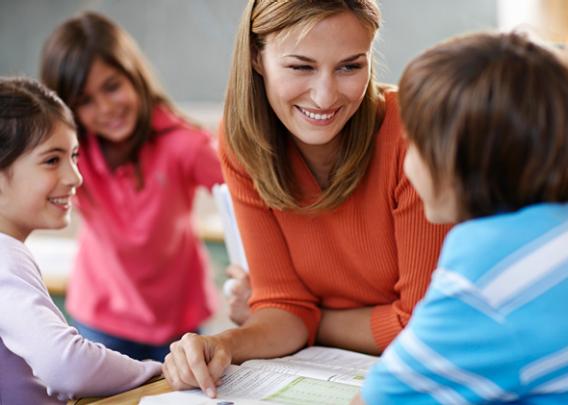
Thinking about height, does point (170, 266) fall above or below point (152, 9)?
below

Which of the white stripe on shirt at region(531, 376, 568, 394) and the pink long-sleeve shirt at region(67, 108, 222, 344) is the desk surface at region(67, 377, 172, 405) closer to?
the white stripe on shirt at region(531, 376, 568, 394)

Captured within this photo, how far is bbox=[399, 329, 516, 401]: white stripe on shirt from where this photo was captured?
0.83 m

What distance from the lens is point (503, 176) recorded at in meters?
0.84

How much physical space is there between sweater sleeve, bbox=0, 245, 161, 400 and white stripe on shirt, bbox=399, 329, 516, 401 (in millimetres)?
485

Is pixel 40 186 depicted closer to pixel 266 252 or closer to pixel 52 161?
pixel 52 161

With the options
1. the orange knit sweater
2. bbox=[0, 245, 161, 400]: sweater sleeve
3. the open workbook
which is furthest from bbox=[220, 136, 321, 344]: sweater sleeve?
bbox=[0, 245, 161, 400]: sweater sleeve

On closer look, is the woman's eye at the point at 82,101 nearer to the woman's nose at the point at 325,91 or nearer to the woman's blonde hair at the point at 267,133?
the woman's blonde hair at the point at 267,133

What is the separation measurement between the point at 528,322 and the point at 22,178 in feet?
2.80

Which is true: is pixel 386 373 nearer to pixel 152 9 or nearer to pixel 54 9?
pixel 152 9

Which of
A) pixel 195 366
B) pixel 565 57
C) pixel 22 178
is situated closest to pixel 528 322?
pixel 565 57

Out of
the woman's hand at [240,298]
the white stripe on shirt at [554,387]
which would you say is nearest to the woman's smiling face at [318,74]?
the woman's hand at [240,298]

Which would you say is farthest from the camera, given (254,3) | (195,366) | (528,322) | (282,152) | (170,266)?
(170,266)

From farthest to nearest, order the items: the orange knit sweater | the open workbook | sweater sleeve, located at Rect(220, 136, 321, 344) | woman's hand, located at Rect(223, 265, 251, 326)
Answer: woman's hand, located at Rect(223, 265, 251, 326)
sweater sleeve, located at Rect(220, 136, 321, 344)
the orange knit sweater
the open workbook

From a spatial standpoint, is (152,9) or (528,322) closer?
(528,322)
